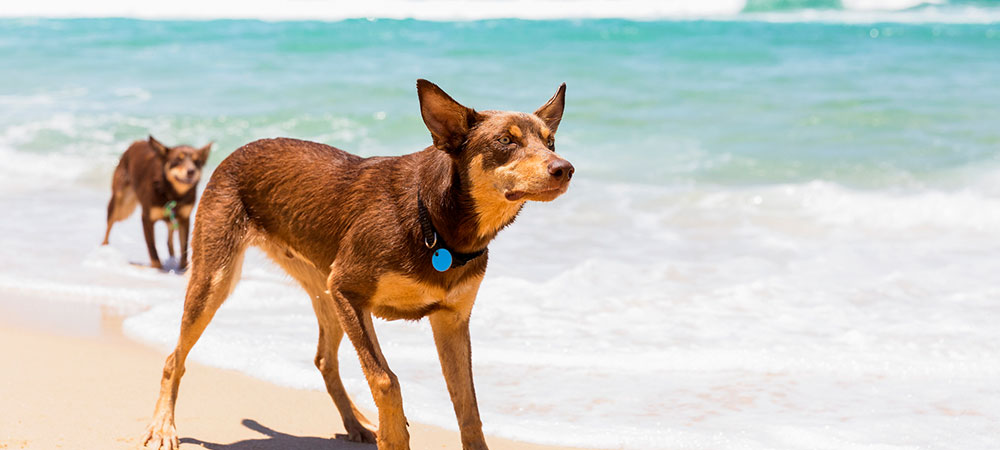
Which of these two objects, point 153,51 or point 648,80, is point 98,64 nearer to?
point 153,51

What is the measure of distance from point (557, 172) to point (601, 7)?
40561 millimetres

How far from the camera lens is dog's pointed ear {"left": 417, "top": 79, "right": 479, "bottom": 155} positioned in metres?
4.09

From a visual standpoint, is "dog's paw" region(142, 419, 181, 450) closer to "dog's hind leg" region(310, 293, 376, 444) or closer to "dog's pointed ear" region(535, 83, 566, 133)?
"dog's hind leg" region(310, 293, 376, 444)

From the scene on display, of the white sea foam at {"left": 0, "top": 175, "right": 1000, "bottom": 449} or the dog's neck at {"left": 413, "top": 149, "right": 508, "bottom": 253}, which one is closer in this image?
the dog's neck at {"left": 413, "top": 149, "right": 508, "bottom": 253}

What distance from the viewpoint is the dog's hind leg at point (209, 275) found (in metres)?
5.01

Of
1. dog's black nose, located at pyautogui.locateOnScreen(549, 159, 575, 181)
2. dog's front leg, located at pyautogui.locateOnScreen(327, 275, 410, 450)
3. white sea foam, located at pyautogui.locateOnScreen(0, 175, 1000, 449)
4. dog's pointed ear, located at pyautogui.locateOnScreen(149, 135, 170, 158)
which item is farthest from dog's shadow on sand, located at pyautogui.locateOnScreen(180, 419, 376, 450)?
dog's pointed ear, located at pyautogui.locateOnScreen(149, 135, 170, 158)

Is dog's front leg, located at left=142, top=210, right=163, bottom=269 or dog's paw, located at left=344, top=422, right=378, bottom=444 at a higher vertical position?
dog's paw, located at left=344, top=422, right=378, bottom=444

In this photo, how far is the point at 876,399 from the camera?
6.01 m

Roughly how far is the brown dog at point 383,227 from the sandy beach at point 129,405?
24 cm

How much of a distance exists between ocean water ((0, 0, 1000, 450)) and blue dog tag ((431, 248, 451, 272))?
1.50 m

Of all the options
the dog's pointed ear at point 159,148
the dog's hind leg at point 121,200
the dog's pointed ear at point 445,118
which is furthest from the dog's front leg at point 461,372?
the dog's hind leg at point 121,200

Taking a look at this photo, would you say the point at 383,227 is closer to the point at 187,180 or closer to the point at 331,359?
the point at 331,359

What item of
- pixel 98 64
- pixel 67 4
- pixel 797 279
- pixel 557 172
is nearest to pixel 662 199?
pixel 797 279

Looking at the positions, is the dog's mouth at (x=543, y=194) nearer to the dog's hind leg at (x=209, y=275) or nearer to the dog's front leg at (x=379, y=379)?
the dog's front leg at (x=379, y=379)
